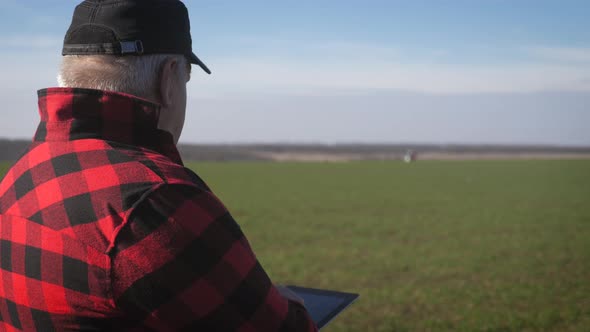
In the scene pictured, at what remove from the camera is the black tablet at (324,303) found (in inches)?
73.5

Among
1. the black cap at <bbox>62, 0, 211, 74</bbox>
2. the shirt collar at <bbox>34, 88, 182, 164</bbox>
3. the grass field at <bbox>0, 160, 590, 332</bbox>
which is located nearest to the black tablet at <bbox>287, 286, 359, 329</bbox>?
the shirt collar at <bbox>34, 88, 182, 164</bbox>

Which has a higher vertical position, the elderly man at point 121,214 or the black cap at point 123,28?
the black cap at point 123,28

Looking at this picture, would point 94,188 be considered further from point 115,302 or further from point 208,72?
point 208,72

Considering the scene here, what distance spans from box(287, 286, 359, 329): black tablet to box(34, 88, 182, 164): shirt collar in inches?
34.4

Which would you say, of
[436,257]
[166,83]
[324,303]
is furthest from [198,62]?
[436,257]

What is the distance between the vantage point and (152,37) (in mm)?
1494

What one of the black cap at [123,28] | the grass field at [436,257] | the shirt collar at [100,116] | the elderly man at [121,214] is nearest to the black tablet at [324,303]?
the elderly man at [121,214]

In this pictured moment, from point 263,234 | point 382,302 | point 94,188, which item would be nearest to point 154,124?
point 94,188

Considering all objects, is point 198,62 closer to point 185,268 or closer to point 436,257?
point 185,268

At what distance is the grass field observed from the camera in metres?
7.69

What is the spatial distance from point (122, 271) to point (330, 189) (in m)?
31.2

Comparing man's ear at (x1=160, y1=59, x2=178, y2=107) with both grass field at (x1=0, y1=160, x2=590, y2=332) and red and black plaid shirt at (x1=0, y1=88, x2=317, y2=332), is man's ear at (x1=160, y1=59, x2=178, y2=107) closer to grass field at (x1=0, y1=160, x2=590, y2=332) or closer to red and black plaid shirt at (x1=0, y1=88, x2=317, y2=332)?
red and black plaid shirt at (x1=0, y1=88, x2=317, y2=332)

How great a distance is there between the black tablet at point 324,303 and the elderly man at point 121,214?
420mm

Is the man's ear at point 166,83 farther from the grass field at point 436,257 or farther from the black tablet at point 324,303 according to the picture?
the grass field at point 436,257
